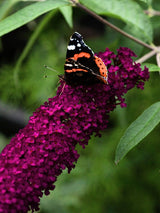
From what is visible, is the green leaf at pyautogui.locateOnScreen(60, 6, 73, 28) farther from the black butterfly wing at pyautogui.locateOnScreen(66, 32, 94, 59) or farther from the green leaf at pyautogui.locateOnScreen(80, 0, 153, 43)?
the black butterfly wing at pyautogui.locateOnScreen(66, 32, 94, 59)

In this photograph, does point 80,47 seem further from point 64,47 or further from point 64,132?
point 64,47

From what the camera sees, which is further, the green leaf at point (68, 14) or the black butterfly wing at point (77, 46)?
the green leaf at point (68, 14)

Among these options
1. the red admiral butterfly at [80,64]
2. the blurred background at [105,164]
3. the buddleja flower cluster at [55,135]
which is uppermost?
Result: the red admiral butterfly at [80,64]

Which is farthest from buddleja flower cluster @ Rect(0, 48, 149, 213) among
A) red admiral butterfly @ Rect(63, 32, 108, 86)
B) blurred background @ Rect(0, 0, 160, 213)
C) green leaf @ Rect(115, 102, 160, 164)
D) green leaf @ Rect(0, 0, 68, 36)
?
blurred background @ Rect(0, 0, 160, 213)

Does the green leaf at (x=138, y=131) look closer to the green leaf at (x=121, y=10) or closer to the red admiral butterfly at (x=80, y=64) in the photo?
the red admiral butterfly at (x=80, y=64)

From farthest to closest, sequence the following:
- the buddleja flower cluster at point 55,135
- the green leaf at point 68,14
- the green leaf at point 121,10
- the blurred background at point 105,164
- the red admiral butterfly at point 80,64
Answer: the blurred background at point 105,164 → the green leaf at point 68,14 → the green leaf at point 121,10 → the red admiral butterfly at point 80,64 → the buddleja flower cluster at point 55,135

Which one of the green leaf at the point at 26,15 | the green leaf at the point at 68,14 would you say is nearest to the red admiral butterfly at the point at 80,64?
the green leaf at the point at 26,15
